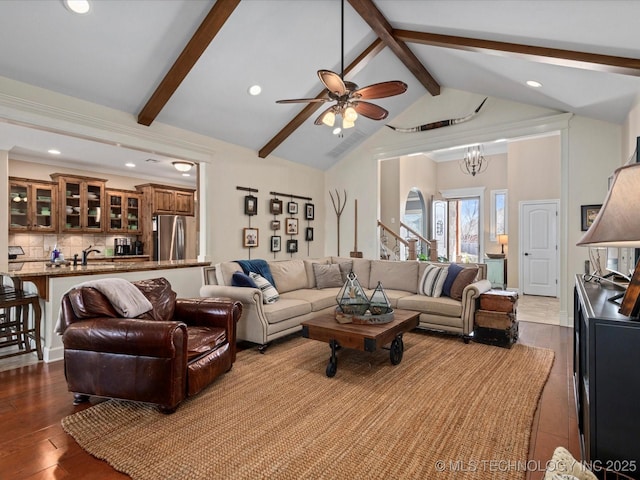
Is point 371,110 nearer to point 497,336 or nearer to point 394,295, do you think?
point 394,295

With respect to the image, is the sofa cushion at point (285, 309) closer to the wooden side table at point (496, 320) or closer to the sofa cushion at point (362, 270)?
the sofa cushion at point (362, 270)

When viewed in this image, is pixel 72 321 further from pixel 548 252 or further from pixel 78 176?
pixel 548 252

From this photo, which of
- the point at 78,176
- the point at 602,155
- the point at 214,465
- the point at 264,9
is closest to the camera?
the point at 214,465

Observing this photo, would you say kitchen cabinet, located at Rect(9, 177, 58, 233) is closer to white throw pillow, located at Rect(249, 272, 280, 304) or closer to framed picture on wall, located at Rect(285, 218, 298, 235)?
framed picture on wall, located at Rect(285, 218, 298, 235)

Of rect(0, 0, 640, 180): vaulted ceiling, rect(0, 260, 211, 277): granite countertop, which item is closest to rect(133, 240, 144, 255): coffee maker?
rect(0, 260, 211, 277): granite countertop

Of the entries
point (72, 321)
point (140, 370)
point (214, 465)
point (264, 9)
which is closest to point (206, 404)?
point (140, 370)

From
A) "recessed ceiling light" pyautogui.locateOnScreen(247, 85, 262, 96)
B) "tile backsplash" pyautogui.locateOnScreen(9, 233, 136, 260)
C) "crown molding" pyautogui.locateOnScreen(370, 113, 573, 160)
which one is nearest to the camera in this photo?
"recessed ceiling light" pyautogui.locateOnScreen(247, 85, 262, 96)

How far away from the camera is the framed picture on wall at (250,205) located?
577cm

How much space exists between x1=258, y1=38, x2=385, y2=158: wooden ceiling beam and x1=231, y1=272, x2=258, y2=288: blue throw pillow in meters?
2.33

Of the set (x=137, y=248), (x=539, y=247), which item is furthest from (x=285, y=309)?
(x=539, y=247)

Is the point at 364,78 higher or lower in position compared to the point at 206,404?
higher

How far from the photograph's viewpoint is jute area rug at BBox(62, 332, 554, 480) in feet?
6.11

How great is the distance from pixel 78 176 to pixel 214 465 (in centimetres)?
642

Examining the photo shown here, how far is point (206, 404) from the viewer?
2545mm
